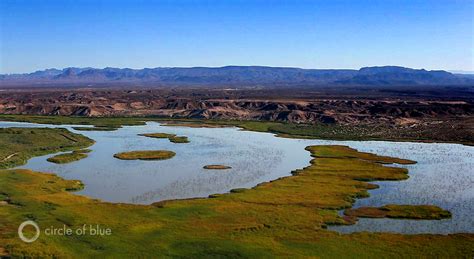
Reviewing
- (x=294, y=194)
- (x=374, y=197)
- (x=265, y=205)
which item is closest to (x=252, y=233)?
(x=265, y=205)

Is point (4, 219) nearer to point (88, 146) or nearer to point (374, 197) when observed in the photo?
point (374, 197)

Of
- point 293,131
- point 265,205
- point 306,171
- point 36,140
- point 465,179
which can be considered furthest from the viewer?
point 293,131

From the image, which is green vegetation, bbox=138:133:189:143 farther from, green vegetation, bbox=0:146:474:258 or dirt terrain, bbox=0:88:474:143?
dirt terrain, bbox=0:88:474:143

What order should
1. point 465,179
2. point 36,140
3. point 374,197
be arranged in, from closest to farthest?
point 374,197, point 465,179, point 36,140

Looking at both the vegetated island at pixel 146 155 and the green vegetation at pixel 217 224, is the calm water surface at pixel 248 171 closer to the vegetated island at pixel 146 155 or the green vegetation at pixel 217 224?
the vegetated island at pixel 146 155

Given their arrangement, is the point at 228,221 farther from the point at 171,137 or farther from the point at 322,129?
the point at 322,129

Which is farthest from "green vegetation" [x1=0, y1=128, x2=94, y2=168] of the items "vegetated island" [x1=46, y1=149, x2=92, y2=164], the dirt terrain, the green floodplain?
the dirt terrain

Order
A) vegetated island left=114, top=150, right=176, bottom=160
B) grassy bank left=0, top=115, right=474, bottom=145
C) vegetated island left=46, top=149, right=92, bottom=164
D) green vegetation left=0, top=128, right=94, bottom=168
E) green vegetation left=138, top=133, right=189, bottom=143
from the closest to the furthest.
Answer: vegetated island left=46, top=149, right=92, bottom=164
green vegetation left=0, top=128, right=94, bottom=168
vegetated island left=114, top=150, right=176, bottom=160
green vegetation left=138, top=133, right=189, bottom=143
grassy bank left=0, top=115, right=474, bottom=145
